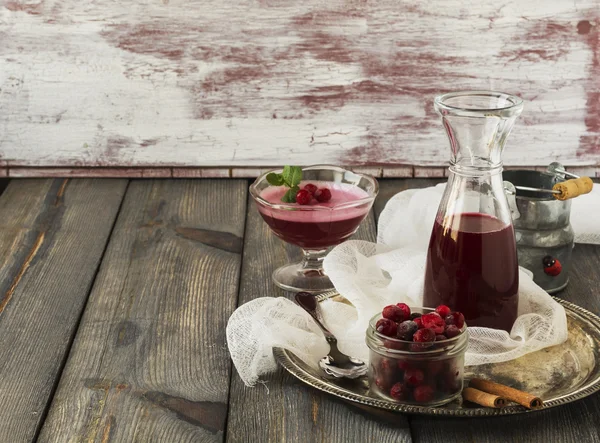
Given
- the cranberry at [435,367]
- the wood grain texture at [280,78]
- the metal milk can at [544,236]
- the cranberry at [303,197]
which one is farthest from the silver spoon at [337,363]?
the wood grain texture at [280,78]

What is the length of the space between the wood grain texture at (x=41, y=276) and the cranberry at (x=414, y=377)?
395mm

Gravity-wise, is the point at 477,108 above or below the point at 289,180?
above

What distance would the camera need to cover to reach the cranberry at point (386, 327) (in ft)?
3.02

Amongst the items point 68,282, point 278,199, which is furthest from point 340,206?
point 68,282

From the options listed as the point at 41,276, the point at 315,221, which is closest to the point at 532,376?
the point at 315,221

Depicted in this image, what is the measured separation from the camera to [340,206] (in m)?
1.28

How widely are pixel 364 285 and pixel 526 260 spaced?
26cm

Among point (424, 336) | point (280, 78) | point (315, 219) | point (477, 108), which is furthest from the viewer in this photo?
point (280, 78)

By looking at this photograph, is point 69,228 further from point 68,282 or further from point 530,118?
point 530,118

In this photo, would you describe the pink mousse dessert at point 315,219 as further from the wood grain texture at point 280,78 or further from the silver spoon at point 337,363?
the wood grain texture at point 280,78

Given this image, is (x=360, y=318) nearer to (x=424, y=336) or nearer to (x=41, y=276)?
(x=424, y=336)

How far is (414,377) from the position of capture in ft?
2.96

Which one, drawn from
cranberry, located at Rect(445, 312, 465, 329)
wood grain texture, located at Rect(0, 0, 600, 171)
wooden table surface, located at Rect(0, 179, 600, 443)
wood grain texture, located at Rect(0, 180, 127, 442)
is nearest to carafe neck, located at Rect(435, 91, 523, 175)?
cranberry, located at Rect(445, 312, 465, 329)

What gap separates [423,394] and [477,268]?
0.65ft
